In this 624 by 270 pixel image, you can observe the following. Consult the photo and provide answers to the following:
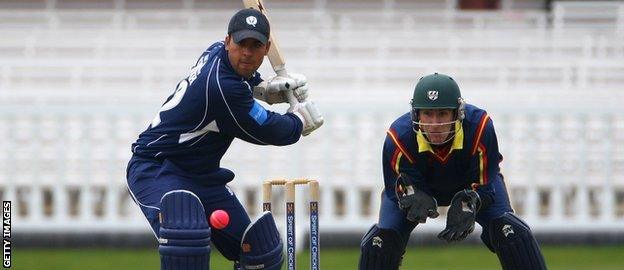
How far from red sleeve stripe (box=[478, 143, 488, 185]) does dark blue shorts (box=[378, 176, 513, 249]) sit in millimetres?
240

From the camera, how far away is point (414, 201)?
273 inches

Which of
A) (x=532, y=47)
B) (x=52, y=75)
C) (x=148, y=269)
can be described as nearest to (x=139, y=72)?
(x=52, y=75)

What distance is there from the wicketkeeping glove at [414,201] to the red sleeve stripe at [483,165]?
279 millimetres

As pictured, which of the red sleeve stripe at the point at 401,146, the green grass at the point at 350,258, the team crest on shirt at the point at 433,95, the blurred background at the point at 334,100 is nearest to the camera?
the team crest on shirt at the point at 433,95

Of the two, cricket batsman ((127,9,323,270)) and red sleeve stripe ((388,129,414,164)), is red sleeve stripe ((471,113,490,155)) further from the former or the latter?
cricket batsman ((127,9,323,270))

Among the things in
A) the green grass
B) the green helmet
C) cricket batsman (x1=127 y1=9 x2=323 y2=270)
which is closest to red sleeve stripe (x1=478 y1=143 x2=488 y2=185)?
the green helmet

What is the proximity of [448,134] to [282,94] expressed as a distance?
921 millimetres

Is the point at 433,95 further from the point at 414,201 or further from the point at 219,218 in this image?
the point at 219,218

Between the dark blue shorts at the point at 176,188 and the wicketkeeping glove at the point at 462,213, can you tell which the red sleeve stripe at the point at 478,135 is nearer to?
the wicketkeeping glove at the point at 462,213

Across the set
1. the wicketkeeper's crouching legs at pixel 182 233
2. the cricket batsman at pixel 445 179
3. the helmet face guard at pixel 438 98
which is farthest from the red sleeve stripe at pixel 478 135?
the wicketkeeper's crouching legs at pixel 182 233

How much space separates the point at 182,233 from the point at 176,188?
0.32m

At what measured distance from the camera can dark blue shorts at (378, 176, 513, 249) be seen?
719 centimetres

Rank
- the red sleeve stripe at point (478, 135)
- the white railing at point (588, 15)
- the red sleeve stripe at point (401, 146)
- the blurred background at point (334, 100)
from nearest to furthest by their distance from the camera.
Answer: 1. the red sleeve stripe at point (478, 135)
2. the red sleeve stripe at point (401, 146)
3. the blurred background at point (334, 100)
4. the white railing at point (588, 15)

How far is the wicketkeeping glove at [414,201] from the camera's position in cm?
693
